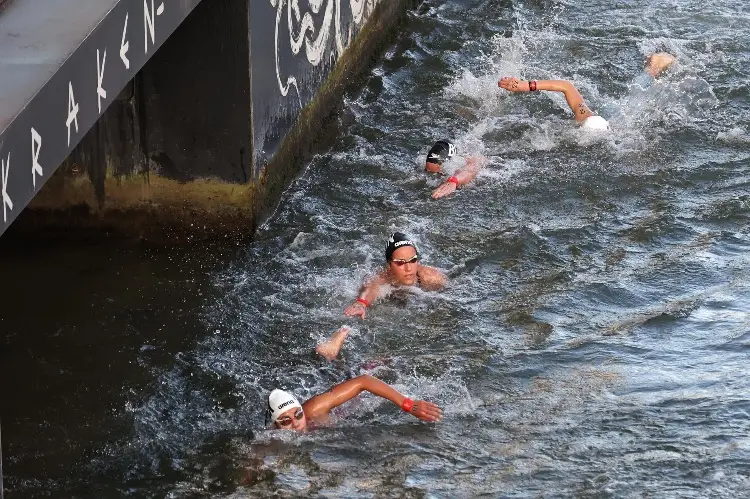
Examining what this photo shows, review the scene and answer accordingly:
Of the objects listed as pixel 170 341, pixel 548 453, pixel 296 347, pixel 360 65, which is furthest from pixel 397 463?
pixel 360 65

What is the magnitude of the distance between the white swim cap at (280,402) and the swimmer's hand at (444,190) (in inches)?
187

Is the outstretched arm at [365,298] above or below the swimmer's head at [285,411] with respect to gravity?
above

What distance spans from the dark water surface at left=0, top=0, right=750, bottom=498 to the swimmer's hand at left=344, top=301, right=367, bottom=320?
105mm

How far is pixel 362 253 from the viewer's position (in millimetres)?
12914

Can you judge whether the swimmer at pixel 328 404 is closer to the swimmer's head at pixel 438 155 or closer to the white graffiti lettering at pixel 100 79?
the white graffiti lettering at pixel 100 79

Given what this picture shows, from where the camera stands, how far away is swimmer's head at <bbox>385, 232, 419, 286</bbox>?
38.9ft

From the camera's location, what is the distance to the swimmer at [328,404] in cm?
975

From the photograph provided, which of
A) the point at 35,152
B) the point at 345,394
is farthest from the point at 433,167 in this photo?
the point at 35,152

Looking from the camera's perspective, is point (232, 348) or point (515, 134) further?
point (515, 134)

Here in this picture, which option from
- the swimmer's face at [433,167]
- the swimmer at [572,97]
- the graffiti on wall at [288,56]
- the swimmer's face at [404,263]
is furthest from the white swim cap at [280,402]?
the swimmer at [572,97]

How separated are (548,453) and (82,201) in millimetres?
6143

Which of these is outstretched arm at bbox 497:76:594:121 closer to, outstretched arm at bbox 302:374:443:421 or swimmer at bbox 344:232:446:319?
swimmer at bbox 344:232:446:319

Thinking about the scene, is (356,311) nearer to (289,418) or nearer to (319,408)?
(319,408)

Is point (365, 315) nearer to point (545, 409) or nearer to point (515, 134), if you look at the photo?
point (545, 409)
